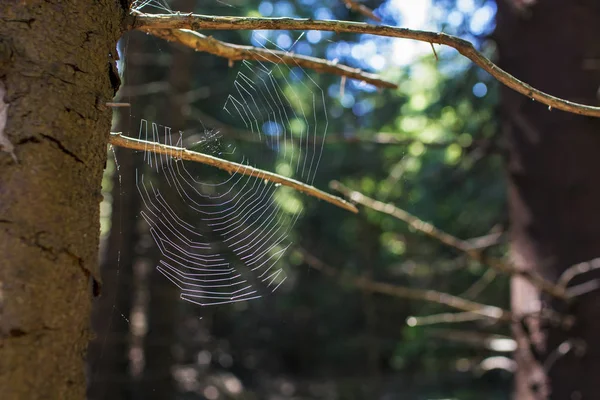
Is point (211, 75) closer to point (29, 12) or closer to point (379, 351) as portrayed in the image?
point (379, 351)

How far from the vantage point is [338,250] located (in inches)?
466

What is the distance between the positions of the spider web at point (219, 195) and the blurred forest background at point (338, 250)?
1.08ft

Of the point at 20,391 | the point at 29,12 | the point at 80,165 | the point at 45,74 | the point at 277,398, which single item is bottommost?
the point at 277,398

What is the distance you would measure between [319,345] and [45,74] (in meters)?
10.9

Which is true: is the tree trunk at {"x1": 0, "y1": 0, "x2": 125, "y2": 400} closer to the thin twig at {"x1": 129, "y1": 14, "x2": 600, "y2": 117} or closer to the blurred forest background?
the thin twig at {"x1": 129, "y1": 14, "x2": 600, "y2": 117}

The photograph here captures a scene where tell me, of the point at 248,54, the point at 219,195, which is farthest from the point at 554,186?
the point at 219,195

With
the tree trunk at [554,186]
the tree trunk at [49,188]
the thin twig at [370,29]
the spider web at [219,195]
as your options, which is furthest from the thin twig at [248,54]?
the tree trunk at [554,186]

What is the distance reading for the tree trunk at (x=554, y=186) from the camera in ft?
8.29

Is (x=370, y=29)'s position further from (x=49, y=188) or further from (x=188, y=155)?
(x=49, y=188)

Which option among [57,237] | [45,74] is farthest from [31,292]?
[45,74]

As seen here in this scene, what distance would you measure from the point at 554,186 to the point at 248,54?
1.63 metres

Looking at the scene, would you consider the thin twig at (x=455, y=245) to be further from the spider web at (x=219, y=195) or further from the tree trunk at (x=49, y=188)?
the tree trunk at (x=49, y=188)

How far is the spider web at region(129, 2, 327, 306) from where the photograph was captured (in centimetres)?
266

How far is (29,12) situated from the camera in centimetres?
99
